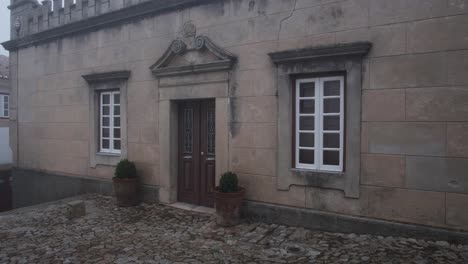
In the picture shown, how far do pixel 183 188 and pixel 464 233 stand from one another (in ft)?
17.1

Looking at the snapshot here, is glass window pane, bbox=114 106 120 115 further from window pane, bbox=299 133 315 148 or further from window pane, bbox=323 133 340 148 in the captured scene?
window pane, bbox=323 133 340 148

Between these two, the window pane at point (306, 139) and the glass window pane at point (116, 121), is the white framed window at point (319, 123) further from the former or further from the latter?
the glass window pane at point (116, 121)

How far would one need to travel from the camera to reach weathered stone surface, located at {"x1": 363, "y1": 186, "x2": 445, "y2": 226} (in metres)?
4.65

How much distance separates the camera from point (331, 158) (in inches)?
218

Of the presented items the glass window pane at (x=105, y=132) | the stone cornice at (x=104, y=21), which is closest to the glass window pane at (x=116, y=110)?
the glass window pane at (x=105, y=132)

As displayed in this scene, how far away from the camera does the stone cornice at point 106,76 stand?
8.01 meters

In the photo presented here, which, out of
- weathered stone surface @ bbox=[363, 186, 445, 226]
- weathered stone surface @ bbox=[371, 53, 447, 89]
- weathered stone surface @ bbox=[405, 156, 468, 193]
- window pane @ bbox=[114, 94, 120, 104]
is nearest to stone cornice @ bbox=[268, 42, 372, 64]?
weathered stone surface @ bbox=[371, 53, 447, 89]

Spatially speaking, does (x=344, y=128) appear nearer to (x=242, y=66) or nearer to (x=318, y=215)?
(x=318, y=215)

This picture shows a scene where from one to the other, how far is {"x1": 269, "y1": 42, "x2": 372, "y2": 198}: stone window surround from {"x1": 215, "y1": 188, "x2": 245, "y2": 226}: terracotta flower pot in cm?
80

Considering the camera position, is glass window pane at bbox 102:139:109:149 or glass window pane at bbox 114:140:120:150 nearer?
glass window pane at bbox 114:140:120:150

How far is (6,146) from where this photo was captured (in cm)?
1611

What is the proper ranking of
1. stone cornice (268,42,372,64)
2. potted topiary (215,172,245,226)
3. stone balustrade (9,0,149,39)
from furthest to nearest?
stone balustrade (9,0,149,39) < potted topiary (215,172,245,226) < stone cornice (268,42,372,64)

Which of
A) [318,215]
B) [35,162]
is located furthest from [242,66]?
[35,162]

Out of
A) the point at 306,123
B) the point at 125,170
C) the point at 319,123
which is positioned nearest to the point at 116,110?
the point at 125,170
